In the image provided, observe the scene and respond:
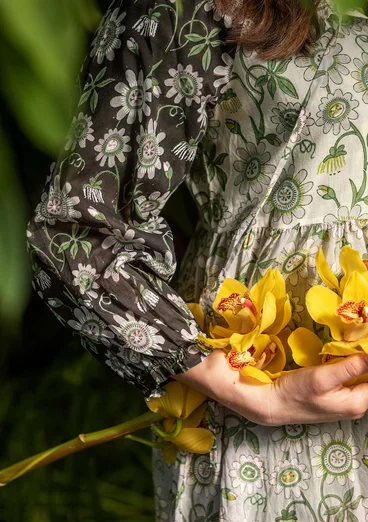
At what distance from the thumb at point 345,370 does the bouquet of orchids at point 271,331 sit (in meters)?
0.01

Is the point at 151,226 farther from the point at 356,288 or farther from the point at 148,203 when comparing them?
the point at 356,288

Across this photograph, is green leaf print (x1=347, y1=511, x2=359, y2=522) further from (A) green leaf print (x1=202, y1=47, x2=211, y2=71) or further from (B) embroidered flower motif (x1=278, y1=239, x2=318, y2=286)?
(A) green leaf print (x1=202, y1=47, x2=211, y2=71)

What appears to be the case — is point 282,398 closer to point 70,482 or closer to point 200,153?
point 200,153

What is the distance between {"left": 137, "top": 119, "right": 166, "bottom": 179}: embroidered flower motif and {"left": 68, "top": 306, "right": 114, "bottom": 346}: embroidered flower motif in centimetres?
17

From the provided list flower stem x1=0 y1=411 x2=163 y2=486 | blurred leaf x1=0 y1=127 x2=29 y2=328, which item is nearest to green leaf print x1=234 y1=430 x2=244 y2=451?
flower stem x1=0 y1=411 x2=163 y2=486

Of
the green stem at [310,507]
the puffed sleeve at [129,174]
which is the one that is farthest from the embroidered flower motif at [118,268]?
the green stem at [310,507]

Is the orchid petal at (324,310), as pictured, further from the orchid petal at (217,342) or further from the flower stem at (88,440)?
the flower stem at (88,440)

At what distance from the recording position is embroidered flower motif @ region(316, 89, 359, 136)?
739 millimetres

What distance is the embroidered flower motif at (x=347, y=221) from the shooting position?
745 millimetres

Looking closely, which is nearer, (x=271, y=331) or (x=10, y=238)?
(x=10, y=238)

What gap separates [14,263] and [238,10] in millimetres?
559

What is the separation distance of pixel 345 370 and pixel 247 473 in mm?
189

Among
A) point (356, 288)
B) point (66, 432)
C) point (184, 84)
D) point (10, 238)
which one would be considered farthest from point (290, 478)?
point (66, 432)

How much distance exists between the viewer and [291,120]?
0.75 m
